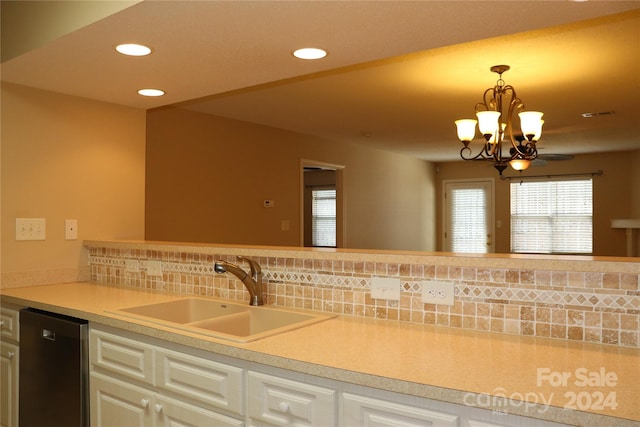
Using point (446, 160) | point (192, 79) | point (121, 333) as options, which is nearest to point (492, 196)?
point (446, 160)

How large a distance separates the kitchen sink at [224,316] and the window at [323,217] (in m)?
6.43

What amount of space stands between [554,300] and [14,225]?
8.68 feet

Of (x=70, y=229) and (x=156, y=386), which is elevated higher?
(x=70, y=229)

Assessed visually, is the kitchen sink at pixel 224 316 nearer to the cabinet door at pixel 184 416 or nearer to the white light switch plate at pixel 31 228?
the cabinet door at pixel 184 416

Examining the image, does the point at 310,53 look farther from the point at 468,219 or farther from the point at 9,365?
the point at 468,219

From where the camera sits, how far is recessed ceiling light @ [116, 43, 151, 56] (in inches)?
81.4

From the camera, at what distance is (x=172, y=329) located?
5.87 feet

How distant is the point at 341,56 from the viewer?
2.19 meters

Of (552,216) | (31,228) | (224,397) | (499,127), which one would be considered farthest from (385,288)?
(552,216)

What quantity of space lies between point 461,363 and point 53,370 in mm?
1807

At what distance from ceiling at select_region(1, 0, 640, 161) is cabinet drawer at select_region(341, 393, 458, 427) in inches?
48.7

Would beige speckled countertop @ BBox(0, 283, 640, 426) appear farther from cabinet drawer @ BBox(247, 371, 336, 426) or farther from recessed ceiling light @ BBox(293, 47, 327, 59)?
recessed ceiling light @ BBox(293, 47, 327, 59)

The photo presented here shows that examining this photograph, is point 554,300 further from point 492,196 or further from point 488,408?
Result: point 492,196

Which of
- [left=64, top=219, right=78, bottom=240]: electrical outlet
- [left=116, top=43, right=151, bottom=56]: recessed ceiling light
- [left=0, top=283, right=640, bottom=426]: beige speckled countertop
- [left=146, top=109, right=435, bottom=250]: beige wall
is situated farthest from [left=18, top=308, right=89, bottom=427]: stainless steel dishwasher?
[left=146, top=109, right=435, bottom=250]: beige wall
